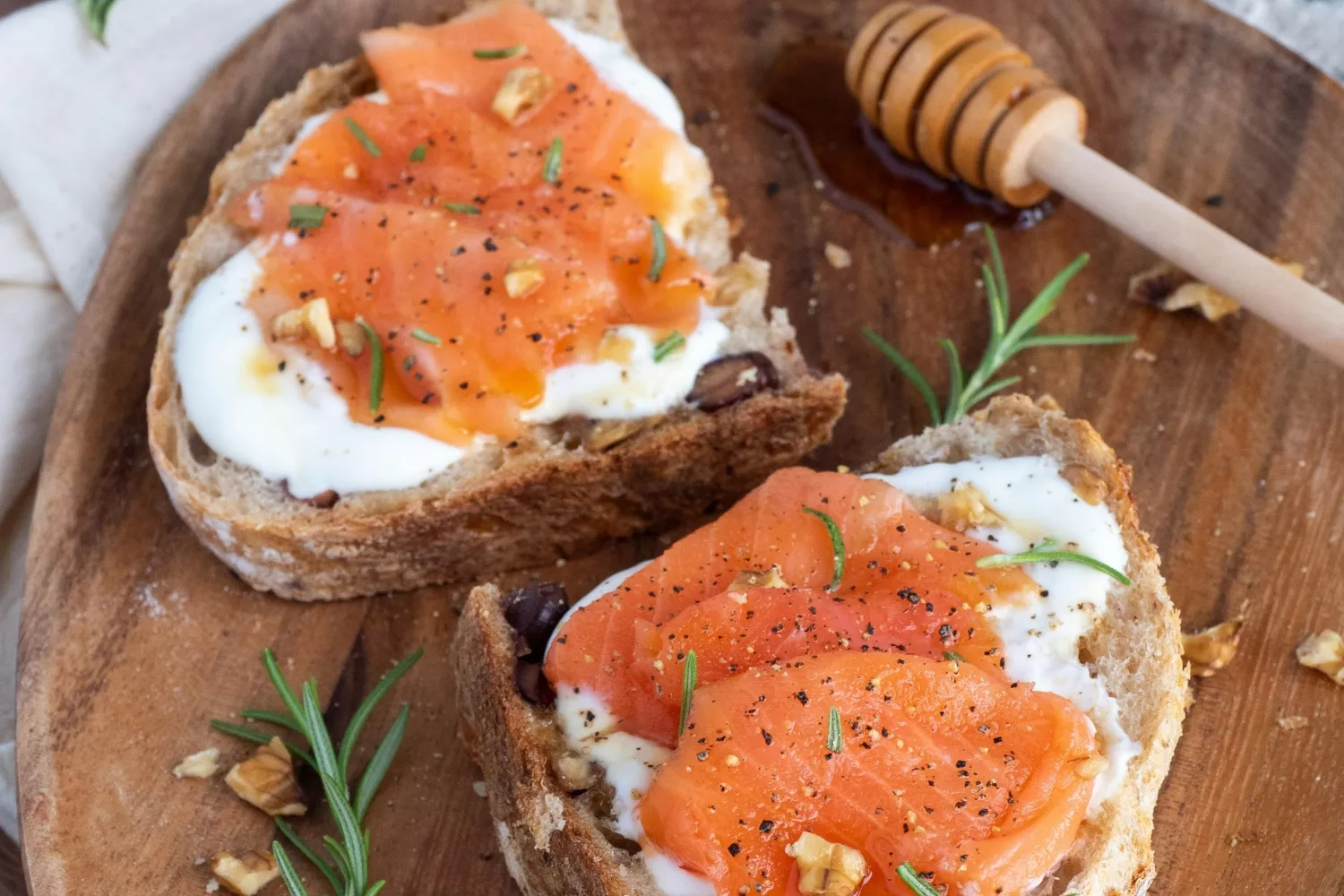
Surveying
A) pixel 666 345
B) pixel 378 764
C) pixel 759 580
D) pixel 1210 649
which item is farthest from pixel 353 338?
pixel 1210 649

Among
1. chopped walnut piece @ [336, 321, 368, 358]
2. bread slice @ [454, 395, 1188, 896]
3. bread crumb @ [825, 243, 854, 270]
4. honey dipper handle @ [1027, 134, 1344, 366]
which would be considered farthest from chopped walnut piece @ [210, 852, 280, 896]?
honey dipper handle @ [1027, 134, 1344, 366]

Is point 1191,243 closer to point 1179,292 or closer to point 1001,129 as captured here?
point 1179,292

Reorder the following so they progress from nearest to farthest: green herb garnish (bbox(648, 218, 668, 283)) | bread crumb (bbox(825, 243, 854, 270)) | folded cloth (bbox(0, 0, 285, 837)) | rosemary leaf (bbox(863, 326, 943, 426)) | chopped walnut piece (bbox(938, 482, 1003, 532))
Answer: chopped walnut piece (bbox(938, 482, 1003, 532)), green herb garnish (bbox(648, 218, 668, 283)), rosemary leaf (bbox(863, 326, 943, 426)), folded cloth (bbox(0, 0, 285, 837)), bread crumb (bbox(825, 243, 854, 270))

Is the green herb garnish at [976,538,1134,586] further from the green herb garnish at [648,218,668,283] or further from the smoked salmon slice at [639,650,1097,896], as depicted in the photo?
the green herb garnish at [648,218,668,283]

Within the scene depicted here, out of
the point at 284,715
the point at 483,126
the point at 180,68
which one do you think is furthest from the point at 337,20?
the point at 284,715

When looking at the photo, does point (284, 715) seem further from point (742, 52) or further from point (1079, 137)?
point (1079, 137)

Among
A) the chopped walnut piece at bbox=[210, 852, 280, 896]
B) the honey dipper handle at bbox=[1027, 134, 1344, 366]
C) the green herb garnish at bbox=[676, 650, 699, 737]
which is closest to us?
the green herb garnish at bbox=[676, 650, 699, 737]
